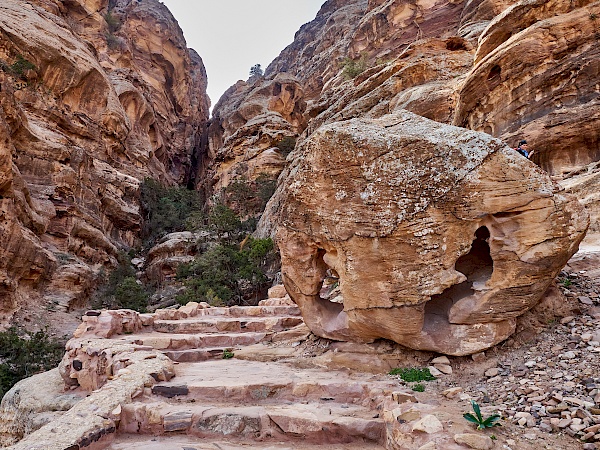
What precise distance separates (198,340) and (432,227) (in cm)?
731

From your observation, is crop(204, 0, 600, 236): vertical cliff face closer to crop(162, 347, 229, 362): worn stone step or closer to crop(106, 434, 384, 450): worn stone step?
crop(106, 434, 384, 450): worn stone step

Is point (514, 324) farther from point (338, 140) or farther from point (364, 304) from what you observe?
point (338, 140)

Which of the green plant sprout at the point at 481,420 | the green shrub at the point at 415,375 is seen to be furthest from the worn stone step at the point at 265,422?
the green plant sprout at the point at 481,420

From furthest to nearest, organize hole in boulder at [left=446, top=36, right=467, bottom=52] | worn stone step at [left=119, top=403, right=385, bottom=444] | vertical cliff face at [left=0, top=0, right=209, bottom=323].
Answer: hole in boulder at [left=446, top=36, right=467, bottom=52] → vertical cliff face at [left=0, top=0, right=209, bottom=323] → worn stone step at [left=119, top=403, right=385, bottom=444]

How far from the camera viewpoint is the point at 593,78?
41.1ft

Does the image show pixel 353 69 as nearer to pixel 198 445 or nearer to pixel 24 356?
pixel 24 356

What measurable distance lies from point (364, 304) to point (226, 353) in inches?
175

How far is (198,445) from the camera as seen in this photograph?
15.8 ft

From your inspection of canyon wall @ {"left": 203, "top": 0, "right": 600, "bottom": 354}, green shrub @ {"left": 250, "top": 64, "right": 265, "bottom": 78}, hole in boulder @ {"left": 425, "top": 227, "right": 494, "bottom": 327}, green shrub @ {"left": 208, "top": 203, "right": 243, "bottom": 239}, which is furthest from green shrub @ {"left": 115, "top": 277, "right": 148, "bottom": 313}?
green shrub @ {"left": 250, "top": 64, "right": 265, "bottom": 78}

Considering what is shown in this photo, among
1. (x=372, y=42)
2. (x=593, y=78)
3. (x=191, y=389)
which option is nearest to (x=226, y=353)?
(x=191, y=389)

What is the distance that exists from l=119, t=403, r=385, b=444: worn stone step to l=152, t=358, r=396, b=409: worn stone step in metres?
0.38

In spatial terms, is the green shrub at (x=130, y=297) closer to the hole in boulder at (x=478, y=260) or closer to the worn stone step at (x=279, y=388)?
the worn stone step at (x=279, y=388)

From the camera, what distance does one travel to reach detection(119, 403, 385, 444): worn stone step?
191 inches

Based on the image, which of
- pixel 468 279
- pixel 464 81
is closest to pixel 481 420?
pixel 468 279
